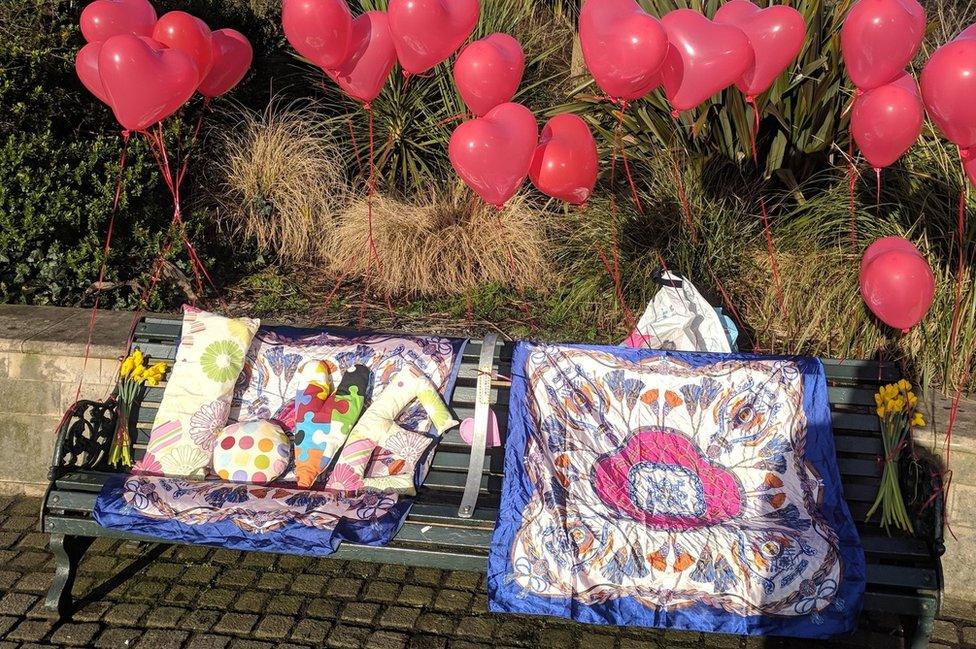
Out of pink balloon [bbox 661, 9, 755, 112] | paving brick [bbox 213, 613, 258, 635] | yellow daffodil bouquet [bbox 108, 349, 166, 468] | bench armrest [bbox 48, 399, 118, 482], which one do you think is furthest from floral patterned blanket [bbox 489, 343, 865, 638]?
bench armrest [bbox 48, 399, 118, 482]

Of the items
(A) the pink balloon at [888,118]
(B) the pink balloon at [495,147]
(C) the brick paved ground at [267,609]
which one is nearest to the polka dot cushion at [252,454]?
(C) the brick paved ground at [267,609]

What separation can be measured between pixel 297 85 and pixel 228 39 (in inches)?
117

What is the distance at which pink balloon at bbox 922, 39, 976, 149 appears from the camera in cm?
288

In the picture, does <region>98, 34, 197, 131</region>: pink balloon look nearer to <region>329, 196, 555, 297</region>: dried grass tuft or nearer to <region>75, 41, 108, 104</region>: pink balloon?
<region>75, 41, 108, 104</region>: pink balloon

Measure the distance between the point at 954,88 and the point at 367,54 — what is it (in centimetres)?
224

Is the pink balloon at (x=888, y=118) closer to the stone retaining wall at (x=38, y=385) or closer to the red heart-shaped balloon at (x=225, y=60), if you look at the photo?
the red heart-shaped balloon at (x=225, y=60)

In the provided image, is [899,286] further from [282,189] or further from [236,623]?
[282,189]

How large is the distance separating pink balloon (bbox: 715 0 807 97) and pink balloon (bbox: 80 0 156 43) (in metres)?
2.41

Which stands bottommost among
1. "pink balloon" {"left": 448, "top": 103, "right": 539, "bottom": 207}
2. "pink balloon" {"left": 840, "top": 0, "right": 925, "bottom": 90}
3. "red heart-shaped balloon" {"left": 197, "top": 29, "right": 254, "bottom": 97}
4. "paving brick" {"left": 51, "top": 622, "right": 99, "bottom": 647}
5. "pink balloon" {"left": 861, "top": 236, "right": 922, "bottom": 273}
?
"paving brick" {"left": 51, "top": 622, "right": 99, "bottom": 647}

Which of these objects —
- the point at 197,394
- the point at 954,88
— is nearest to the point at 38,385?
the point at 197,394

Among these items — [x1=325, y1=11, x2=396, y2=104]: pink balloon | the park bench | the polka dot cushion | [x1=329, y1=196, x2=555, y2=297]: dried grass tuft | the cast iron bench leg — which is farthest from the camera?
[x1=329, y1=196, x2=555, y2=297]: dried grass tuft

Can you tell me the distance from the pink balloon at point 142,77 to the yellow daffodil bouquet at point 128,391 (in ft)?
3.26

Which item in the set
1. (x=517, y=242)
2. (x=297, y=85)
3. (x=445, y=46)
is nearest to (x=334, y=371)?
(x=445, y=46)

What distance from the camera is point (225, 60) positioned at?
4.00 m
